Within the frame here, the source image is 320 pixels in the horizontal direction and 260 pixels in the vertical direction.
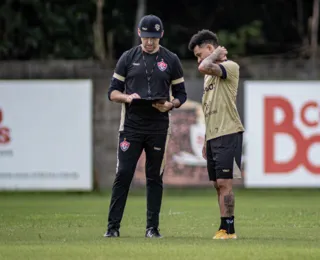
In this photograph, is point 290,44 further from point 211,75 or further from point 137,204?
point 211,75

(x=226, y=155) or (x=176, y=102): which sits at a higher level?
(x=176, y=102)

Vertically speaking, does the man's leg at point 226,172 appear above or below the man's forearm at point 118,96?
below

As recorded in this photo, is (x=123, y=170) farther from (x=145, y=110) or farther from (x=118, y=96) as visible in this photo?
(x=118, y=96)

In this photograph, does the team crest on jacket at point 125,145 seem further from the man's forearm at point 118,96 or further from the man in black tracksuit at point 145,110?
the man's forearm at point 118,96

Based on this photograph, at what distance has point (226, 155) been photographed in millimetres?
11781

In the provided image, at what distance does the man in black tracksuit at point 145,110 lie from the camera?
38.9 ft

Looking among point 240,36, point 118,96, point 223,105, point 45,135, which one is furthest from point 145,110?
point 240,36

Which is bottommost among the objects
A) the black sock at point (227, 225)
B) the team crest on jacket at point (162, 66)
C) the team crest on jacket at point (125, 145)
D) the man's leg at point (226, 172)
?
the black sock at point (227, 225)

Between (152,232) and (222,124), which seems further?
(152,232)

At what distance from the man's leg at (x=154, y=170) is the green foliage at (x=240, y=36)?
17045mm

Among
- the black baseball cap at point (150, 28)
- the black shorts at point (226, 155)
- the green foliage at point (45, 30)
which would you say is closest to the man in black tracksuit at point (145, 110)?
the black baseball cap at point (150, 28)

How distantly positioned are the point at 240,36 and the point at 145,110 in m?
17.4

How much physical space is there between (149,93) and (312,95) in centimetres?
1117

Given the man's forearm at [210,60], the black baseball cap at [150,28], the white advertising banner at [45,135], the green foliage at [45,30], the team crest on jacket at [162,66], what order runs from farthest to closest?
the green foliage at [45,30], the white advertising banner at [45,135], the team crest on jacket at [162,66], the black baseball cap at [150,28], the man's forearm at [210,60]
